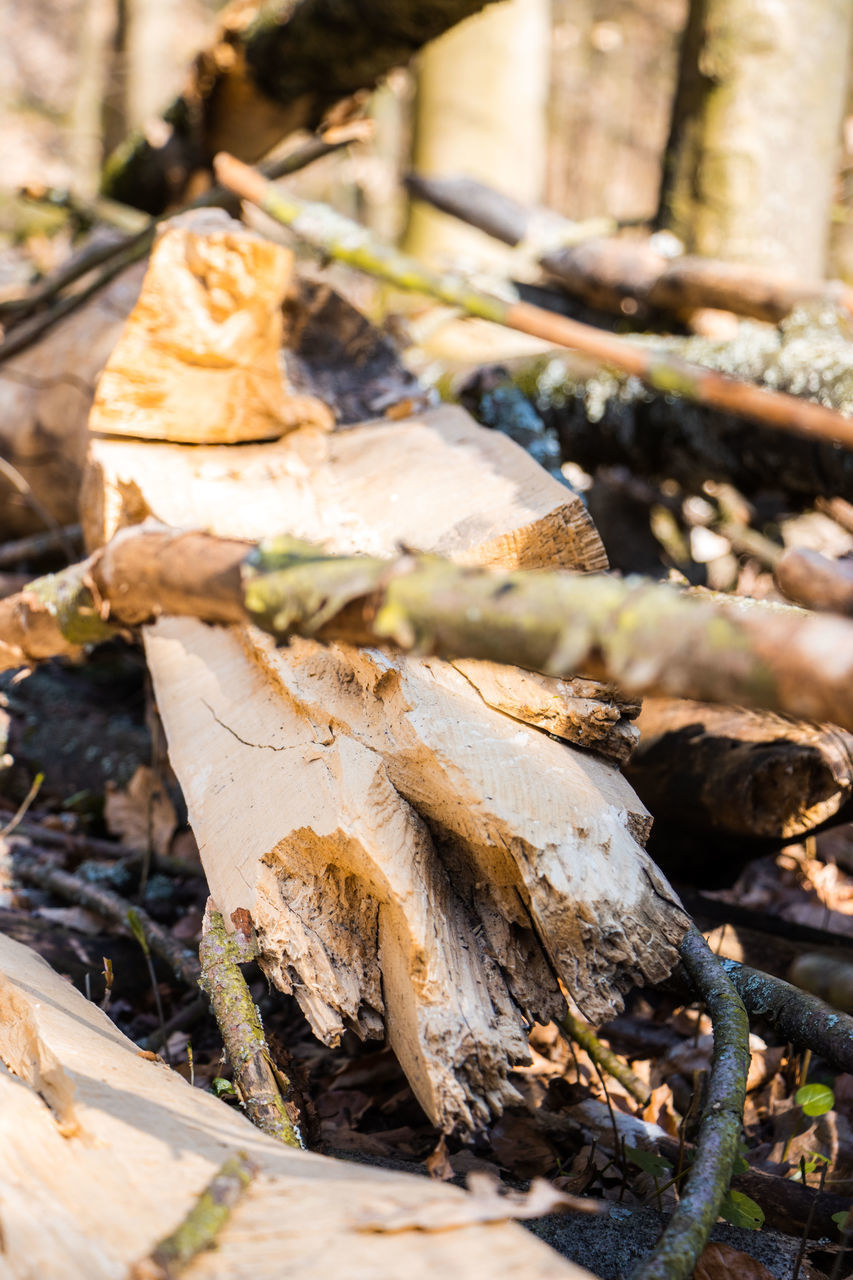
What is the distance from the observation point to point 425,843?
1.39m

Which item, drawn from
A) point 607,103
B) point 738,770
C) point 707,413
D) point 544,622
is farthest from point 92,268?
point 607,103

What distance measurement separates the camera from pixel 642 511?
3.67 meters

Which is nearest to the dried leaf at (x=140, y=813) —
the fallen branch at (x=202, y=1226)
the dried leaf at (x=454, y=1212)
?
the fallen branch at (x=202, y=1226)

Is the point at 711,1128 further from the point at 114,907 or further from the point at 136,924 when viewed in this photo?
the point at 114,907

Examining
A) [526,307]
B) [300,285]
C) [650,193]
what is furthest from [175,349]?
[650,193]

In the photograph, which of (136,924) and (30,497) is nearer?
(136,924)

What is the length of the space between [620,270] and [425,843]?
292 cm

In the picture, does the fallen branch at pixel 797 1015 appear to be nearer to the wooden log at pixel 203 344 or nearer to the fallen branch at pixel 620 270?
the wooden log at pixel 203 344

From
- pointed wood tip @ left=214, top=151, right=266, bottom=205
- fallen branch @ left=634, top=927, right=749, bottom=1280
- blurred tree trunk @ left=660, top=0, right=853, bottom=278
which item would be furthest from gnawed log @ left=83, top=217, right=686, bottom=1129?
blurred tree trunk @ left=660, top=0, right=853, bottom=278

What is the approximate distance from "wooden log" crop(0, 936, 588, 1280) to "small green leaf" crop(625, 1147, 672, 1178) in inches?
24.9

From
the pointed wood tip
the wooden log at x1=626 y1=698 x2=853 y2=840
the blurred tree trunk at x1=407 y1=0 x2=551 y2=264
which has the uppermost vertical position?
the blurred tree trunk at x1=407 y1=0 x2=551 y2=264

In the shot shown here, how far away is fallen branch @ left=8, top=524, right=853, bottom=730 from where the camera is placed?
702 mm

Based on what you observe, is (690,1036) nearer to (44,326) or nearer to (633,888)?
(633,888)

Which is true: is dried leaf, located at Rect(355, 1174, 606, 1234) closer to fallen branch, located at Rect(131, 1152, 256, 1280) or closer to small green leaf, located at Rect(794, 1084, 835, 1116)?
fallen branch, located at Rect(131, 1152, 256, 1280)
